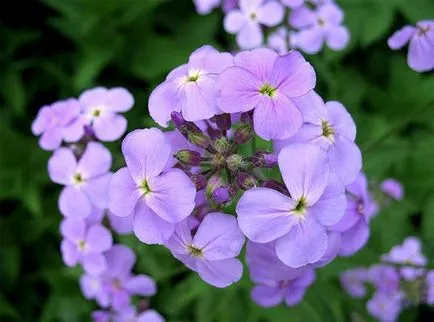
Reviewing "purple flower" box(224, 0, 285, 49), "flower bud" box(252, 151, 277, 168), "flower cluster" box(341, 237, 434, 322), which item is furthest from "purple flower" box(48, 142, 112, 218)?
"flower cluster" box(341, 237, 434, 322)

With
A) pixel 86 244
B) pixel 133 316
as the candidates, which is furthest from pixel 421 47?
pixel 133 316

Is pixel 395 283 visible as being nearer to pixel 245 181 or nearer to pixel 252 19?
pixel 252 19

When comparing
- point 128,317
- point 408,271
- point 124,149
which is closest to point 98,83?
point 128,317

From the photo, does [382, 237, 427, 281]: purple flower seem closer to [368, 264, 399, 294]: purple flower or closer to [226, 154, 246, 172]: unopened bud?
[368, 264, 399, 294]: purple flower

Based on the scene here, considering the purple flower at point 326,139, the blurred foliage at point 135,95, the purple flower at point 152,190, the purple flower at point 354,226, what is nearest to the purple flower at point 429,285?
the blurred foliage at point 135,95

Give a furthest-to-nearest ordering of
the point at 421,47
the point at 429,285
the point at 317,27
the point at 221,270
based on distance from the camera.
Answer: the point at 429,285 → the point at 317,27 → the point at 421,47 → the point at 221,270

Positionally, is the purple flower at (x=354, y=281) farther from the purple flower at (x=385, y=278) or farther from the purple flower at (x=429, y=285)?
the purple flower at (x=429, y=285)
